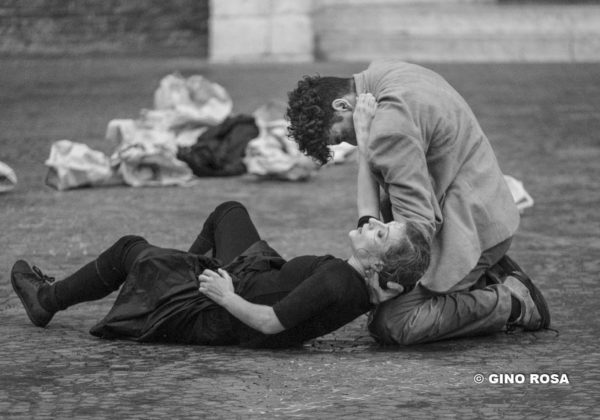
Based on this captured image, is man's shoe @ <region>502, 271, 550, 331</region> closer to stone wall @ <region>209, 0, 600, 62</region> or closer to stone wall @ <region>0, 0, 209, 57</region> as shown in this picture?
stone wall @ <region>209, 0, 600, 62</region>

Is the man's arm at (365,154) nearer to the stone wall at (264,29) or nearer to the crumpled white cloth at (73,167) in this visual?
the crumpled white cloth at (73,167)

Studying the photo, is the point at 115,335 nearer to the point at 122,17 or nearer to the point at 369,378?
the point at 369,378

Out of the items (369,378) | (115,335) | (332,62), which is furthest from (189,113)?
(332,62)

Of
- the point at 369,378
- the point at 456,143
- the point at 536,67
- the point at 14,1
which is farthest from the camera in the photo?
the point at 14,1

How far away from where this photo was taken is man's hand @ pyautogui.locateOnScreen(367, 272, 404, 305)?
159 inches

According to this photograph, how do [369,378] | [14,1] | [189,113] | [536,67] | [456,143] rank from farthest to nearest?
[14,1] → [536,67] → [189,113] → [456,143] → [369,378]

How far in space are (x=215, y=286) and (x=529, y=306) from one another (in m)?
1.13

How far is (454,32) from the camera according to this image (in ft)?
50.4

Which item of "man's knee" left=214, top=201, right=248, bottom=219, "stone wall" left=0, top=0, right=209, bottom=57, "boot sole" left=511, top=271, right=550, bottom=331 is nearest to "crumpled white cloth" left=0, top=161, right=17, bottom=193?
"man's knee" left=214, top=201, right=248, bottom=219

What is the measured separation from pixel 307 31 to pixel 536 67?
9.17ft

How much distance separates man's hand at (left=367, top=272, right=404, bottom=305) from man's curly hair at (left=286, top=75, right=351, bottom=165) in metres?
0.44

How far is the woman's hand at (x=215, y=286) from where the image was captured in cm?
404

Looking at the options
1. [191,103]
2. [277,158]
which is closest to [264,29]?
[191,103]

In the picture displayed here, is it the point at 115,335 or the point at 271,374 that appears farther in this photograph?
the point at 115,335
